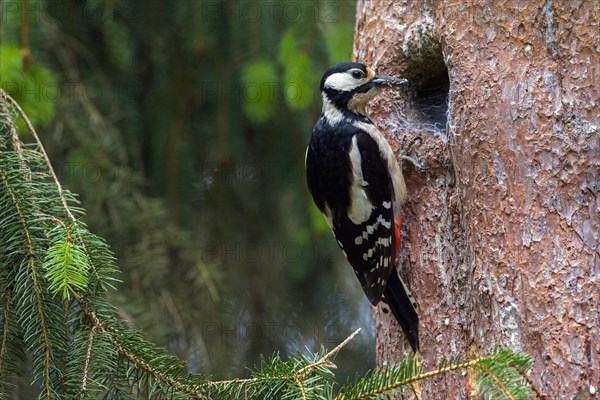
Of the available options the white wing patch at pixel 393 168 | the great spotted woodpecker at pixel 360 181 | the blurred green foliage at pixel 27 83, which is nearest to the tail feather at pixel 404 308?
the great spotted woodpecker at pixel 360 181

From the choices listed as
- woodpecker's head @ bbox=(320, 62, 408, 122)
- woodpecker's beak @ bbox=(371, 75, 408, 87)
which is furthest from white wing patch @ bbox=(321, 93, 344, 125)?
woodpecker's beak @ bbox=(371, 75, 408, 87)

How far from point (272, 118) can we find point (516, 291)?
7.02 feet

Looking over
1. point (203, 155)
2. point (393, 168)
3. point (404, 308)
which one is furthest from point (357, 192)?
point (203, 155)

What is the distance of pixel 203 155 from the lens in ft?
13.6

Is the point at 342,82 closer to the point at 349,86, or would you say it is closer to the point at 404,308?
the point at 349,86

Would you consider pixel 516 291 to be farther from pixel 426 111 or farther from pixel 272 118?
pixel 272 118

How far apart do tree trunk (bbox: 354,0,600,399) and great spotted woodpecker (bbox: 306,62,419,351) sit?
92mm

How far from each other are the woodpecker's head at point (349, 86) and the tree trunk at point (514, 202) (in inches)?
13.2

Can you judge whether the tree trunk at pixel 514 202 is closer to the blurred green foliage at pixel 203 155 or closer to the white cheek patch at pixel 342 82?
the white cheek patch at pixel 342 82

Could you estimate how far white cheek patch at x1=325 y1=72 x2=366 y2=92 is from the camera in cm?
311

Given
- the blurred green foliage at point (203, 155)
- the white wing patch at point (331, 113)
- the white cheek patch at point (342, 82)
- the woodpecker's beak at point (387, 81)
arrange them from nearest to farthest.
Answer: the woodpecker's beak at point (387, 81), the white cheek patch at point (342, 82), the white wing patch at point (331, 113), the blurred green foliage at point (203, 155)

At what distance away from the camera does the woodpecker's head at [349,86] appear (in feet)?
10.1

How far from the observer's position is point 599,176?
2.36m

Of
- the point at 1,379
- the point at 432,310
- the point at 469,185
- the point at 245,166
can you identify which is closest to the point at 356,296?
the point at 245,166
